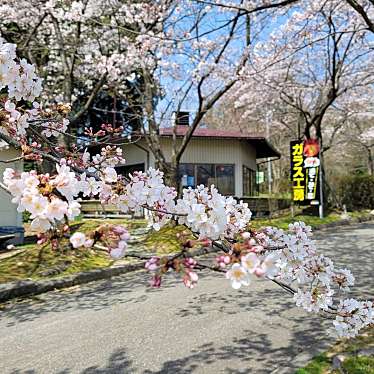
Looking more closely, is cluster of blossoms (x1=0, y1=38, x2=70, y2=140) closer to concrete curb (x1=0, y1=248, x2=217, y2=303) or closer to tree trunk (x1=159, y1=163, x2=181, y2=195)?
concrete curb (x1=0, y1=248, x2=217, y2=303)

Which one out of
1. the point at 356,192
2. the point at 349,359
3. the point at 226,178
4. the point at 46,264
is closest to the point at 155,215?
the point at 349,359

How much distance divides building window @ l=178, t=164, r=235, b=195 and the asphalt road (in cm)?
1123

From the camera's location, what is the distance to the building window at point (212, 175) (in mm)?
17500

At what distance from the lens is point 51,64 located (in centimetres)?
1327

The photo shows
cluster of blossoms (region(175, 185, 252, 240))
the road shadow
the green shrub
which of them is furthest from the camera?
the green shrub

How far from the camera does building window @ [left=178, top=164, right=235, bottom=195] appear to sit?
1750 cm

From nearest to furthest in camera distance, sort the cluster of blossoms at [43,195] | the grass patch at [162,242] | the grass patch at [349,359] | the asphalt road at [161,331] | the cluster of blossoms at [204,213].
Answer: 1. the cluster of blossoms at [43,195]
2. the cluster of blossoms at [204,213]
3. the grass patch at [349,359]
4. the asphalt road at [161,331]
5. the grass patch at [162,242]

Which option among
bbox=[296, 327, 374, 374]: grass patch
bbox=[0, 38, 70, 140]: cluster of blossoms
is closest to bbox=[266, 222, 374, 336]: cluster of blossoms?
bbox=[296, 327, 374, 374]: grass patch

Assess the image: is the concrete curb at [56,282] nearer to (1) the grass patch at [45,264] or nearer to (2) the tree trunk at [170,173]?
(1) the grass patch at [45,264]

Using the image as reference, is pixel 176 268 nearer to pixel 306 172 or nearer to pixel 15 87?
pixel 15 87

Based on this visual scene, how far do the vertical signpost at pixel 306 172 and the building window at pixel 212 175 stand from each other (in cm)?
290

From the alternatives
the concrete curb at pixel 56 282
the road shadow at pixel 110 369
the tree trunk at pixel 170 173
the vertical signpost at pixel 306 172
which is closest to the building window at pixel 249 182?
the vertical signpost at pixel 306 172

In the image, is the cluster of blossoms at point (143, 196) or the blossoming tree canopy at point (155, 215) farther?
the cluster of blossoms at point (143, 196)

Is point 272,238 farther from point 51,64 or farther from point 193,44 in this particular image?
point 51,64
